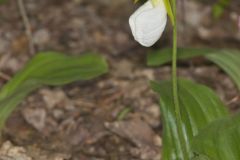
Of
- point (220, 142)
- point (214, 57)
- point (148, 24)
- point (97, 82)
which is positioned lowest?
point (220, 142)

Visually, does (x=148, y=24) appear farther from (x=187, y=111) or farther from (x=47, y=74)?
(x=47, y=74)

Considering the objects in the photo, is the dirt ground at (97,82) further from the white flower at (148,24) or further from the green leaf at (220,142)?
the white flower at (148,24)

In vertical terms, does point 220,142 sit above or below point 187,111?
below

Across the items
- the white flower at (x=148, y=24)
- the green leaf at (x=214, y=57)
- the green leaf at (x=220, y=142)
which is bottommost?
the green leaf at (x=220, y=142)

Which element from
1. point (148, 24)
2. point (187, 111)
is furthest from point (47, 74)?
point (148, 24)

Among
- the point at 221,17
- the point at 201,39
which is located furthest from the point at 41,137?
the point at 221,17

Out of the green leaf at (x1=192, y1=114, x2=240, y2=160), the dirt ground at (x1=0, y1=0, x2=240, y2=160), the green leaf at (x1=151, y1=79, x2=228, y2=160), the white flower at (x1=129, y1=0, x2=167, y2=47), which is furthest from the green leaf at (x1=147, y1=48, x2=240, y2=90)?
the white flower at (x1=129, y1=0, x2=167, y2=47)

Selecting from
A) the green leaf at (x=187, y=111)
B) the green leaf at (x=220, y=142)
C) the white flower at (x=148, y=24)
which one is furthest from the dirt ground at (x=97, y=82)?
the white flower at (x=148, y=24)
